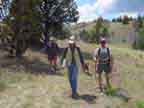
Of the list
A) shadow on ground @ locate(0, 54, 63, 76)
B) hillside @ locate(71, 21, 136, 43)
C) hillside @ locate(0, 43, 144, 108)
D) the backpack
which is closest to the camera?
hillside @ locate(0, 43, 144, 108)

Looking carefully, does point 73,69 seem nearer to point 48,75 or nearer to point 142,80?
point 48,75

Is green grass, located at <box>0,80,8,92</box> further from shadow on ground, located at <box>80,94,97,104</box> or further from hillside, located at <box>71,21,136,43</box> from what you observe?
hillside, located at <box>71,21,136,43</box>

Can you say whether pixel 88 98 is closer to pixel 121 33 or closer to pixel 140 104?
pixel 140 104

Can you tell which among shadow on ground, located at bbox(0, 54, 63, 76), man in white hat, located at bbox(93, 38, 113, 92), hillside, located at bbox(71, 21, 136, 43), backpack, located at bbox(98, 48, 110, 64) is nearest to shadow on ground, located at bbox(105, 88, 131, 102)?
man in white hat, located at bbox(93, 38, 113, 92)

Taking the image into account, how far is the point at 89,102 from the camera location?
12.8m

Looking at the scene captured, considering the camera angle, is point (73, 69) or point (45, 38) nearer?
point (73, 69)

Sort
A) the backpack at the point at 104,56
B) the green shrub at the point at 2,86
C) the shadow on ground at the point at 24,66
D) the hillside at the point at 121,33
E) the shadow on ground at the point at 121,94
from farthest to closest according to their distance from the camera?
the hillside at the point at 121,33
the shadow on ground at the point at 24,66
the green shrub at the point at 2,86
the shadow on ground at the point at 121,94
the backpack at the point at 104,56

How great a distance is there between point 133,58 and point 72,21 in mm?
6099

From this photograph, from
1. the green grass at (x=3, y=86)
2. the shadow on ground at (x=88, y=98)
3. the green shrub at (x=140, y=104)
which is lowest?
the green shrub at (x=140, y=104)

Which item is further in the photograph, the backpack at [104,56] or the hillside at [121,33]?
the hillside at [121,33]

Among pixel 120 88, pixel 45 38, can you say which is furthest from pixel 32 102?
pixel 45 38

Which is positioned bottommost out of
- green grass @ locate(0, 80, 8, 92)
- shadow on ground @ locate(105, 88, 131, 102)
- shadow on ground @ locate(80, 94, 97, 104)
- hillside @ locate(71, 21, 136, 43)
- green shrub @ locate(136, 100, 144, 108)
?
hillside @ locate(71, 21, 136, 43)

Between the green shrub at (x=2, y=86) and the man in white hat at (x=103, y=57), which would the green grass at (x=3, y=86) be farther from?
the man in white hat at (x=103, y=57)

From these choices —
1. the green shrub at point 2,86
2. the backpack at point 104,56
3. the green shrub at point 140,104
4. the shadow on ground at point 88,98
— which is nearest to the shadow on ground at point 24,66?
the green shrub at point 2,86
